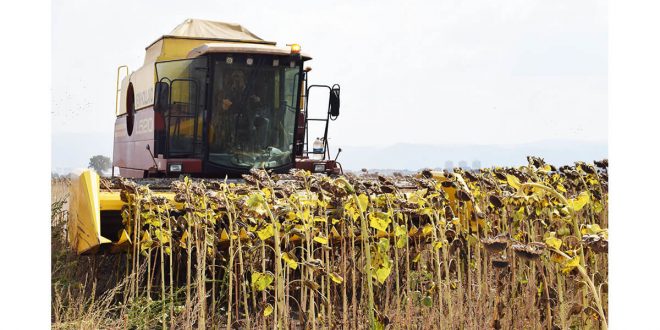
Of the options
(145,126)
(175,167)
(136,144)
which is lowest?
(175,167)

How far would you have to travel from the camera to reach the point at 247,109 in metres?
7.83

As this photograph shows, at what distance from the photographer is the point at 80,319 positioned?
4992mm

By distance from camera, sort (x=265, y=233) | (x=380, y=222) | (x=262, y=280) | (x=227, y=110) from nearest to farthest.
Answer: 1. (x=262, y=280)
2. (x=265, y=233)
3. (x=380, y=222)
4. (x=227, y=110)

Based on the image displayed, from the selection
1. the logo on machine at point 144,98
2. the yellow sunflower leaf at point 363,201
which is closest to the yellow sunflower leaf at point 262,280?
the yellow sunflower leaf at point 363,201

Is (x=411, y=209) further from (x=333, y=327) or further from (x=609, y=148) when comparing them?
(x=609, y=148)

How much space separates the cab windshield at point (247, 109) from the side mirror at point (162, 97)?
0.69m

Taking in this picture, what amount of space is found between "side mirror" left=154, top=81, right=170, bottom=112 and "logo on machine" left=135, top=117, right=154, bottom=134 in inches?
13.7

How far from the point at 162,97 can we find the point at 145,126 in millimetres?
977

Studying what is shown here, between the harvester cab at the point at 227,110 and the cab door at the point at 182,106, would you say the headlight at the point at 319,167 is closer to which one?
the harvester cab at the point at 227,110

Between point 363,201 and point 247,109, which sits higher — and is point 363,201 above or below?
below

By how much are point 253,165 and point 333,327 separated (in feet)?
11.4

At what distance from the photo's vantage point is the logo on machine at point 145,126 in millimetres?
8609

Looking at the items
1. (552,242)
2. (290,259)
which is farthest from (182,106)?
(552,242)

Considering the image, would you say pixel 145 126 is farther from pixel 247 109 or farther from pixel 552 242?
pixel 552 242
